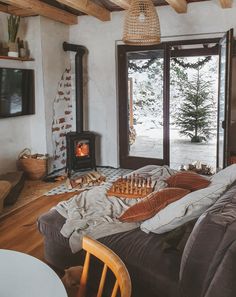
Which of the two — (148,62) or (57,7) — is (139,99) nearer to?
(148,62)

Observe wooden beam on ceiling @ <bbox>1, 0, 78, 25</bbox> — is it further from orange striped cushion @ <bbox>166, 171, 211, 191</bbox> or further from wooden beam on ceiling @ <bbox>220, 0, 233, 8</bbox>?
orange striped cushion @ <bbox>166, 171, 211, 191</bbox>

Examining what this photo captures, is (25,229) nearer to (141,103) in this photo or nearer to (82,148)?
(82,148)

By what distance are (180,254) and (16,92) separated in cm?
381

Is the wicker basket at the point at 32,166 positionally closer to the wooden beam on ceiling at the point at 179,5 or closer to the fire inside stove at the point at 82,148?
the fire inside stove at the point at 82,148

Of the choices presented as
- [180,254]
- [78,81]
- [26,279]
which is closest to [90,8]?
[78,81]

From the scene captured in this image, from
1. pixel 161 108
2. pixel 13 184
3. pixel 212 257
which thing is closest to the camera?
pixel 212 257

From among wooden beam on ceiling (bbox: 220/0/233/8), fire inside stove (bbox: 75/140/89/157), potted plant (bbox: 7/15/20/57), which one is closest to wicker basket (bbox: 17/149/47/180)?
fire inside stove (bbox: 75/140/89/157)

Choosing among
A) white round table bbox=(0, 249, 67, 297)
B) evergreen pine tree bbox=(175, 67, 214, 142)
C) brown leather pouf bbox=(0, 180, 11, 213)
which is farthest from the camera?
evergreen pine tree bbox=(175, 67, 214, 142)

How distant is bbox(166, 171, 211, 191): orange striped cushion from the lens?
267 centimetres

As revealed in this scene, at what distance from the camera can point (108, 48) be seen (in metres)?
5.50

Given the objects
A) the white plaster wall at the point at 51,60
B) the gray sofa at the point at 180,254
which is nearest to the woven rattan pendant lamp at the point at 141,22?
the gray sofa at the point at 180,254

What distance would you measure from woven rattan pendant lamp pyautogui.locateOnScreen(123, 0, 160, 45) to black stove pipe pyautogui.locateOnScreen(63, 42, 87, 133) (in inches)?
100

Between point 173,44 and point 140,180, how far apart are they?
9.46 ft

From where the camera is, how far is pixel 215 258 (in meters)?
1.57
